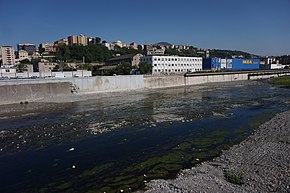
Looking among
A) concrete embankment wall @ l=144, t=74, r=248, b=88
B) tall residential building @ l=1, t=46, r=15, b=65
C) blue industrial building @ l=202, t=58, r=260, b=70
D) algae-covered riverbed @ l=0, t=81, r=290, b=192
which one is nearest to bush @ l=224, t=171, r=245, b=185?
algae-covered riverbed @ l=0, t=81, r=290, b=192

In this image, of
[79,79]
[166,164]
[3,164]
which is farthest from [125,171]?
[79,79]

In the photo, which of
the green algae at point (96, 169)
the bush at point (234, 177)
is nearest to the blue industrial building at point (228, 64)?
the bush at point (234, 177)

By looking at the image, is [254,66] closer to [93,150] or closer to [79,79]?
[79,79]

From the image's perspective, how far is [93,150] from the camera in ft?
44.5

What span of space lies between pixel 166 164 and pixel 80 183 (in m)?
4.26

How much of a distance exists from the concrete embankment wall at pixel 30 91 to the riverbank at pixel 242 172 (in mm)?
33063

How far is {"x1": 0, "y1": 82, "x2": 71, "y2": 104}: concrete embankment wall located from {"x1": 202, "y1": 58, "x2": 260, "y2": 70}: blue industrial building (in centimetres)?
8719

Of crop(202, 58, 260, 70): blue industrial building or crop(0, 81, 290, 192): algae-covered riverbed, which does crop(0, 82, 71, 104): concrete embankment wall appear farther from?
crop(202, 58, 260, 70): blue industrial building

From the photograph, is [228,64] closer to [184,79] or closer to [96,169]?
[184,79]

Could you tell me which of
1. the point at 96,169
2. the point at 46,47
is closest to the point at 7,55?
the point at 46,47

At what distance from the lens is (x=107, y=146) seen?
14.3 m

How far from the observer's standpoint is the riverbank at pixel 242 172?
825 cm

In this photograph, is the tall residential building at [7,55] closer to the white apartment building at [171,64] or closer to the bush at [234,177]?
the white apartment building at [171,64]

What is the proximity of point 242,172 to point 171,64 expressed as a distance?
97.1 m
